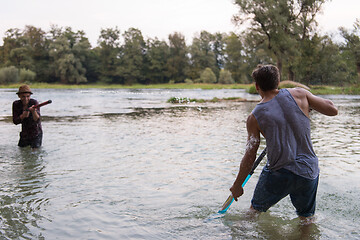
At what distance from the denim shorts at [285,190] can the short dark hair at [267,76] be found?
86 centimetres

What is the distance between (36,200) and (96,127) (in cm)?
871

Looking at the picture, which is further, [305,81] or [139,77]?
[139,77]

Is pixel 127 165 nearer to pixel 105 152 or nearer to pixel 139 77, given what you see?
pixel 105 152

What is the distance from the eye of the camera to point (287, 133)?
3.28 m

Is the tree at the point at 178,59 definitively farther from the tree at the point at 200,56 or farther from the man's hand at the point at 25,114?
the man's hand at the point at 25,114

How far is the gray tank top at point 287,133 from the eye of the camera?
3268 mm

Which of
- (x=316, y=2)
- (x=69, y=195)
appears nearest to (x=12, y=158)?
(x=69, y=195)

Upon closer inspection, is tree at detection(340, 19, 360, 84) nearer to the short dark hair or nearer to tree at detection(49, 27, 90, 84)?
the short dark hair

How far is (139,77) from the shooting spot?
11000cm

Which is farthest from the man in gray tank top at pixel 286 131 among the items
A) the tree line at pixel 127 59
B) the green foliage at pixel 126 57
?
the green foliage at pixel 126 57

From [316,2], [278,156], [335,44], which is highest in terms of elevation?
[316,2]

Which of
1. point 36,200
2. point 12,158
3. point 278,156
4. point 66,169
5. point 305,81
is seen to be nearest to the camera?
point 278,156

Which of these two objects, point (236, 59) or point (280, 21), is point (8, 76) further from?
point (236, 59)

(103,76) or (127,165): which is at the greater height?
(103,76)
